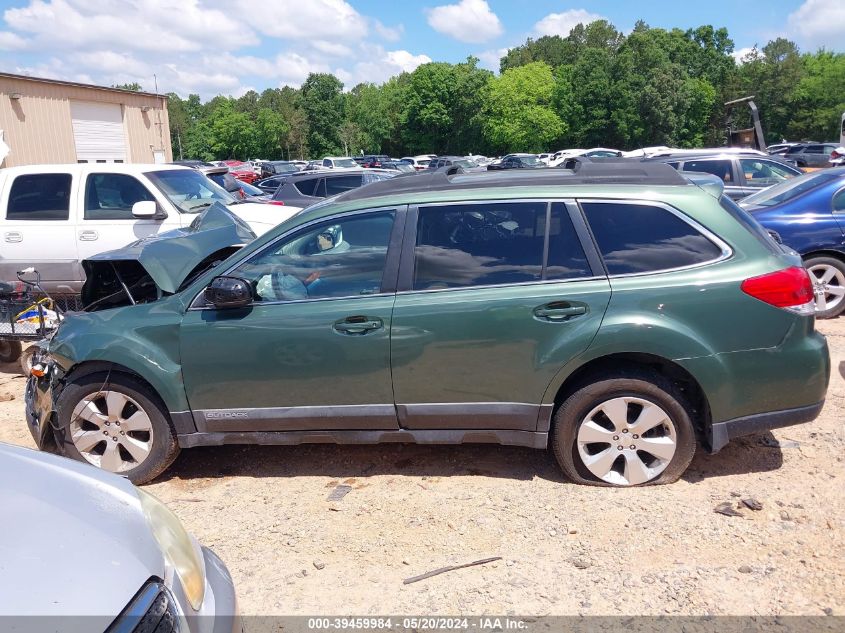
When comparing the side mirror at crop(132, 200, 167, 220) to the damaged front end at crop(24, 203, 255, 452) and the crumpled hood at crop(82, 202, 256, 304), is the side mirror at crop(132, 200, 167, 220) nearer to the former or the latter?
the crumpled hood at crop(82, 202, 256, 304)

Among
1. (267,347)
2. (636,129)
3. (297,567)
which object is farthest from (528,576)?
(636,129)

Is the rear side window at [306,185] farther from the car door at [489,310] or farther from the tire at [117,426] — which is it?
the car door at [489,310]

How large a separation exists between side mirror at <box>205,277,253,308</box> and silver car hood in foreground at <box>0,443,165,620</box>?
4.96 ft

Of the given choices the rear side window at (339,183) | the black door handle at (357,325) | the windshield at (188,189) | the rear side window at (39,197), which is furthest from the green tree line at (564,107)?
the black door handle at (357,325)

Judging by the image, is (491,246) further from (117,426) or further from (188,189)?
(188,189)

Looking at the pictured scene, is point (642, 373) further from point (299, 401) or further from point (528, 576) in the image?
point (299, 401)

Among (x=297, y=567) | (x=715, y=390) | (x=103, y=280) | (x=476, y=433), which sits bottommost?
(x=297, y=567)

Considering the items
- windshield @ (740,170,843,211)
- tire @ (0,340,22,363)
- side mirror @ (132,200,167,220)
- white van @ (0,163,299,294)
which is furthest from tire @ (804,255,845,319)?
tire @ (0,340,22,363)

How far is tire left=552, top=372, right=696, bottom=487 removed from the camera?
12.9 feet

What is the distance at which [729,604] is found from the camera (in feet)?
10.2

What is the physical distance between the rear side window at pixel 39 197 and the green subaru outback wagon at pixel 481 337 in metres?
4.43

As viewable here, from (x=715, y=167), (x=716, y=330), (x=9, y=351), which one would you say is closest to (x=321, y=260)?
(x=716, y=330)

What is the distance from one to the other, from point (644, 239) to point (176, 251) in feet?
10.2

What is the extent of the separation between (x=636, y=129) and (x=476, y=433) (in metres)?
63.8
